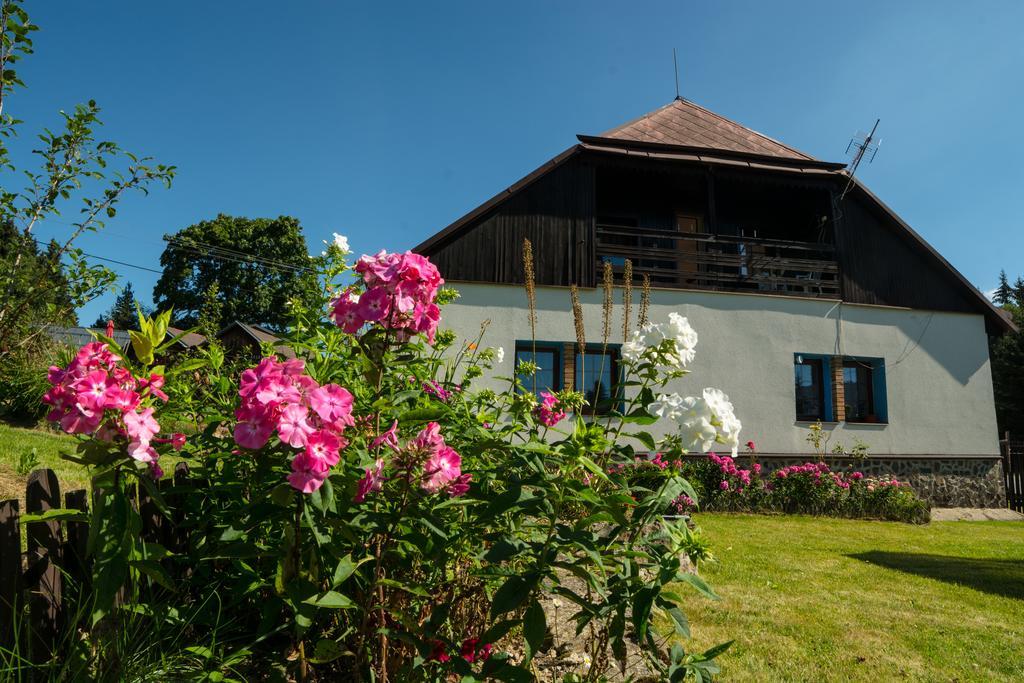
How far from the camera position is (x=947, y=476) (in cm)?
1117

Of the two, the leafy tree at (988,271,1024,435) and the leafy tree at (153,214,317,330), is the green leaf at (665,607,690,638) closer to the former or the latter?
the leafy tree at (988,271,1024,435)

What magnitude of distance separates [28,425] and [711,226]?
1457cm

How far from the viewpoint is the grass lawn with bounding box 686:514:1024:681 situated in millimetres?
3230

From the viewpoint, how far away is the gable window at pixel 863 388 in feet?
37.5

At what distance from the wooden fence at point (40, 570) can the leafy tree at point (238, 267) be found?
33.7m

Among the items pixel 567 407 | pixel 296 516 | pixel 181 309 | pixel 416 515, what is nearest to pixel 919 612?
pixel 567 407

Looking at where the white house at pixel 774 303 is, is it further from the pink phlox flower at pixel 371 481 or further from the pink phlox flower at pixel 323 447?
the pink phlox flower at pixel 323 447

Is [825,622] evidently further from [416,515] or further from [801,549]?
[416,515]

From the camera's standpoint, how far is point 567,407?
2.65 meters

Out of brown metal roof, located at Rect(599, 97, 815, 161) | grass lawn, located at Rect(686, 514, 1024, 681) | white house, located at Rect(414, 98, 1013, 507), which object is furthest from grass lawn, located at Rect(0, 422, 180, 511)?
brown metal roof, located at Rect(599, 97, 815, 161)

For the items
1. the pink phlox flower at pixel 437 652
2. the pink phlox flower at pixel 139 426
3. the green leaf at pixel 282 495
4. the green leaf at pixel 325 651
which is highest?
the pink phlox flower at pixel 139 426

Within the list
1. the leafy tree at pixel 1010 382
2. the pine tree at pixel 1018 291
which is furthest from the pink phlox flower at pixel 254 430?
the pine tree at pixel 1018 291

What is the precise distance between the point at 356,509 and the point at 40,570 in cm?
99

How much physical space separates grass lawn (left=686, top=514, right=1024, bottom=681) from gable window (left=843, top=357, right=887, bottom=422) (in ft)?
13.0
